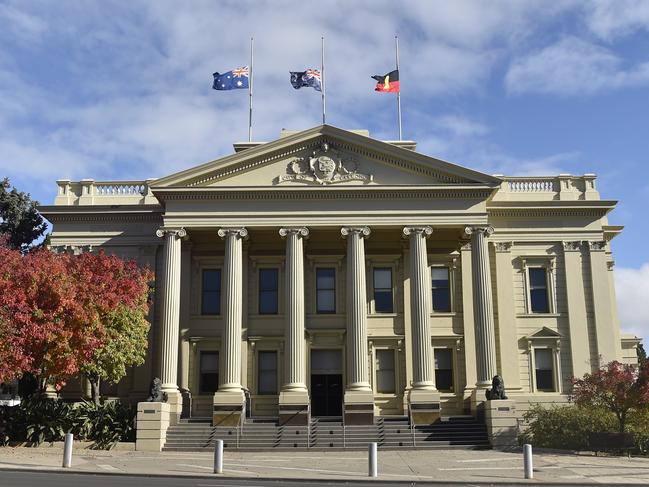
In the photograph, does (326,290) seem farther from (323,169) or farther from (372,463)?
(372,463)

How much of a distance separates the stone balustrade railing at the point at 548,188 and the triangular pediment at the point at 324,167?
4.15 meters

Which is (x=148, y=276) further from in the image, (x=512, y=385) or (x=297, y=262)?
(x=512, y=385)

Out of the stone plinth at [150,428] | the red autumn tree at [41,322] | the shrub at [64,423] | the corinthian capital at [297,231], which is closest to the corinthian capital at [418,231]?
the corinthian capital at [297,231]

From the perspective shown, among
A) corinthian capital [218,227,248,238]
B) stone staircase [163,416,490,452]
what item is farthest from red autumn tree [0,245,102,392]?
corinthian capital [218,227,248,238]

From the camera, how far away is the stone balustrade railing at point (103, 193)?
127ft

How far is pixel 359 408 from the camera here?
32781mm

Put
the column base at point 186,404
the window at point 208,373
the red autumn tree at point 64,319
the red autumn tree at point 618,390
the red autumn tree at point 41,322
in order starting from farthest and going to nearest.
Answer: the window at point 208,373, the column base at point 186,404, the red autumn tree at point 618,390, the red autumn tree at point 64,319, the red autumn tree at point 41,322

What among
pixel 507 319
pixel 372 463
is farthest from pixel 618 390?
→ pixel 372 463

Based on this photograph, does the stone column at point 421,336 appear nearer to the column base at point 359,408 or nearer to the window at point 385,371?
the column base at point 359,408

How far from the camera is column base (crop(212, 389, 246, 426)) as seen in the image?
3256 cm

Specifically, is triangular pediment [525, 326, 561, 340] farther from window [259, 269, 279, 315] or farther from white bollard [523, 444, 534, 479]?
white bollard [523, 444, 534, 479]

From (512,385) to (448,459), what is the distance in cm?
1086

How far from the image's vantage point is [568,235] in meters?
38.0

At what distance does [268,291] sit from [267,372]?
3878 mm
